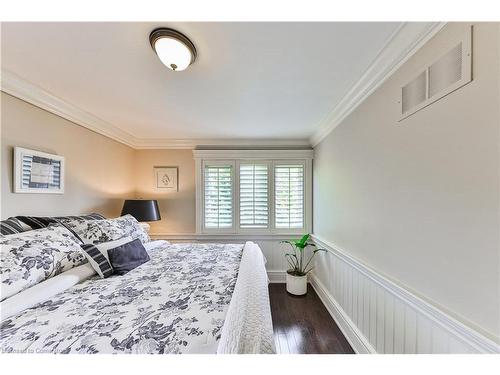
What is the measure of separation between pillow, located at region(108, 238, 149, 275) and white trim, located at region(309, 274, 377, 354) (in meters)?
1.95

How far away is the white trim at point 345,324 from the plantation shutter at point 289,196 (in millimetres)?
992

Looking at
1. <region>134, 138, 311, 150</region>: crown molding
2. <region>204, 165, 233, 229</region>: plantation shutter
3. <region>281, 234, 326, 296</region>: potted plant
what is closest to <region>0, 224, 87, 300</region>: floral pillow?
<region>204, 165, 233, 229</region>: plantation shutter

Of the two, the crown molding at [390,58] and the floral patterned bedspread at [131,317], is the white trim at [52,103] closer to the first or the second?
the floral patterned bedspread at [131,317]

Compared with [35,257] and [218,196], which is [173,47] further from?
[218,196]

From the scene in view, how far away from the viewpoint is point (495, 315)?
2.50 ft

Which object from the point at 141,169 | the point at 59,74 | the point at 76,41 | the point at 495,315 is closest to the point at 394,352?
the point at 495,315

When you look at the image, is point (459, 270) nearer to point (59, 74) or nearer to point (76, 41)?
point (76, 41)

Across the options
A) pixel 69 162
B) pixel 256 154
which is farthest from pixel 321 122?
pixel 69 162

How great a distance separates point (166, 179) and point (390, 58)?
10.8 ft

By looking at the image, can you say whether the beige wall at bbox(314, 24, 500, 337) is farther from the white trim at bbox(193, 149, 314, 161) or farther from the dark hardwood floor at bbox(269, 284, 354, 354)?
the white trim at bbox(193, 149, 314, 161)

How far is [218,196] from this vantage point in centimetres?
345

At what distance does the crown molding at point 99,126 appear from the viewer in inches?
66.4
